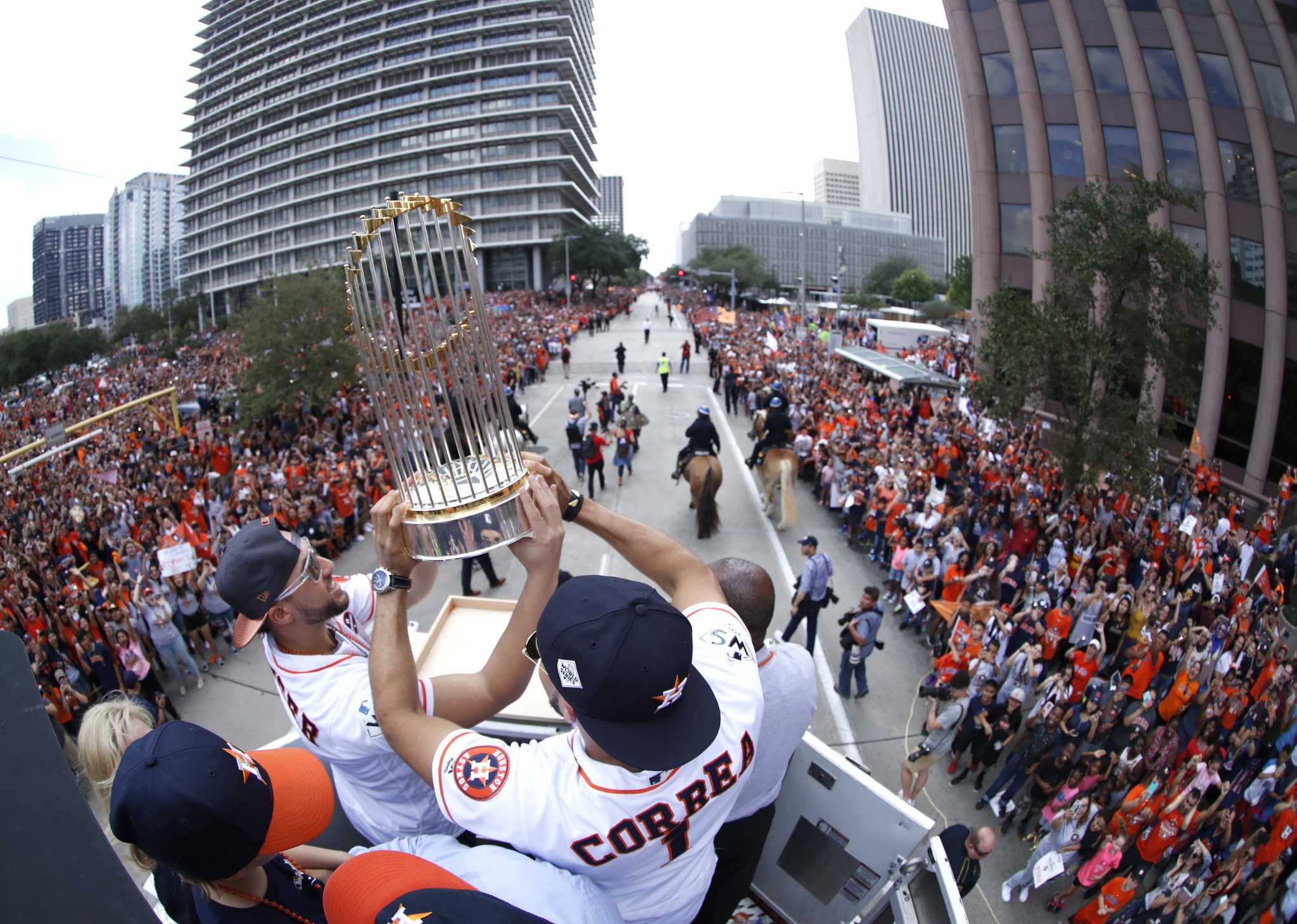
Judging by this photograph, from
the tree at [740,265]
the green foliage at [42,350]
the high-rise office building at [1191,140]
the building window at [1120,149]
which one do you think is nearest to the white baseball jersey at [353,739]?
the high-rise office building at [1191,140]

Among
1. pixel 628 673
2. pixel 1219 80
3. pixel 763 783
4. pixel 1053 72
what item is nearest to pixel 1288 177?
pixel 1219 80

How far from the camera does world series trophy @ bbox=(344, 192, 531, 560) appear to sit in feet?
8.00

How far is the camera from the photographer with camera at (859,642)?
A: 25.0 ft

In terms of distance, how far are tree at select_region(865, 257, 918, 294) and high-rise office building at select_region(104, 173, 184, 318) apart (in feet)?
577

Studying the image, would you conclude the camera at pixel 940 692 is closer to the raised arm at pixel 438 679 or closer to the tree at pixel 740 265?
the raised arm at pixel 438 679

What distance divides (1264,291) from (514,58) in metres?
90.8

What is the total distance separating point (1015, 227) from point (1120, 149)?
13.3ft

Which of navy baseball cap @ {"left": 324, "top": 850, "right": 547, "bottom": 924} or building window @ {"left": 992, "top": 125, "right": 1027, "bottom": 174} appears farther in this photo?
building window @ {"left": 992, "top": 125, "right": 1027, "bottom": 174}

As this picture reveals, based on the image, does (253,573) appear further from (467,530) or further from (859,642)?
(859,642)

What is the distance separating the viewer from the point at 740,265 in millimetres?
97625

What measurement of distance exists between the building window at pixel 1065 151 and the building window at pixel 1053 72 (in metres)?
1.24

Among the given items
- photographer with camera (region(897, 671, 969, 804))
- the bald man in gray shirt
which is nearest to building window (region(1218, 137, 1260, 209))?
photographer with camera (region(897, 671, 969, 804))

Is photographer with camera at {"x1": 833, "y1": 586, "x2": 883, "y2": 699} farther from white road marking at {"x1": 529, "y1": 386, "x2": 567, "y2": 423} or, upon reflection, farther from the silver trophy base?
white road marking at {"x1": 529, "y1": 386, "x2": 567, "y2": 423}

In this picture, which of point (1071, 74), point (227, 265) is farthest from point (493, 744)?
point (227, 265)
